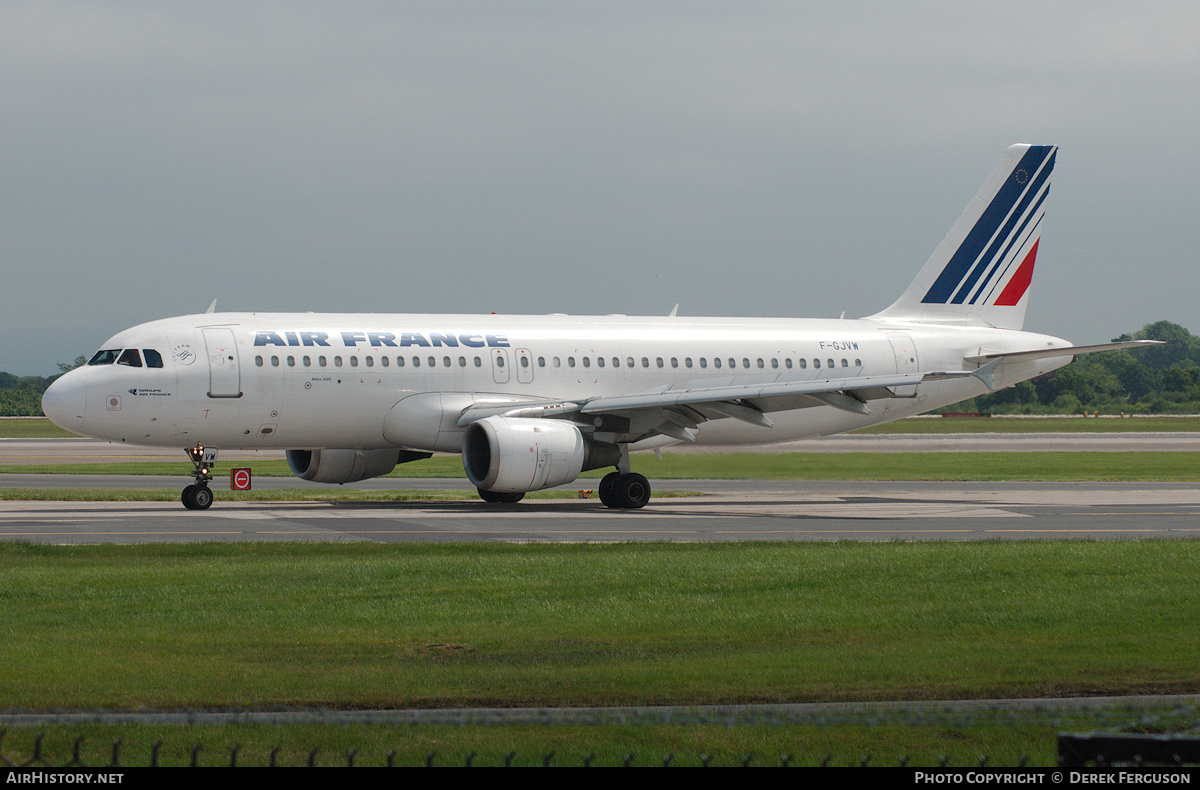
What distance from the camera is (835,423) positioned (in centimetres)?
3662

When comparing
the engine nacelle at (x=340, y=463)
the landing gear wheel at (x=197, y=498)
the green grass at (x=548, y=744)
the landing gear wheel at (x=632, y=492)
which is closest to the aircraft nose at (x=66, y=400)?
the landing gear wheel at (x=197, y=498)

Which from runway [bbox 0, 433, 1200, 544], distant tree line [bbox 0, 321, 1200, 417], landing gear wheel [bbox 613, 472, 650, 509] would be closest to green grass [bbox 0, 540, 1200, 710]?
runway [bbox 0, 433, 1200, 544]

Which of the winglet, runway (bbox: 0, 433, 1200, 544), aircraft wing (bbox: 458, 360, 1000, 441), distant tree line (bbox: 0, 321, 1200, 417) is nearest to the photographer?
runway (bbox: 0, 433, 1200, 544)

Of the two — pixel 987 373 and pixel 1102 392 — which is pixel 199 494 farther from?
pixel 1102 392

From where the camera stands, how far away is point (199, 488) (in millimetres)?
29141

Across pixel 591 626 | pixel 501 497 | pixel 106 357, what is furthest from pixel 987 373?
pixel 591 626

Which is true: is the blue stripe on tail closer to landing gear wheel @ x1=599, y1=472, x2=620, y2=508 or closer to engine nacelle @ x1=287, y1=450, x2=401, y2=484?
landing gear wheel @ x1=599, y1=472, x2=620, y2=508

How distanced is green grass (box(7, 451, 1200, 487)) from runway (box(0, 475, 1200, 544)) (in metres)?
0.92

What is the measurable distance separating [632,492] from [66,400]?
12.6 meters

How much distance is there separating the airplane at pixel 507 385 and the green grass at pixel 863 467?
1.06 meters

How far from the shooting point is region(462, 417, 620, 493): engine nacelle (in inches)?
1133
